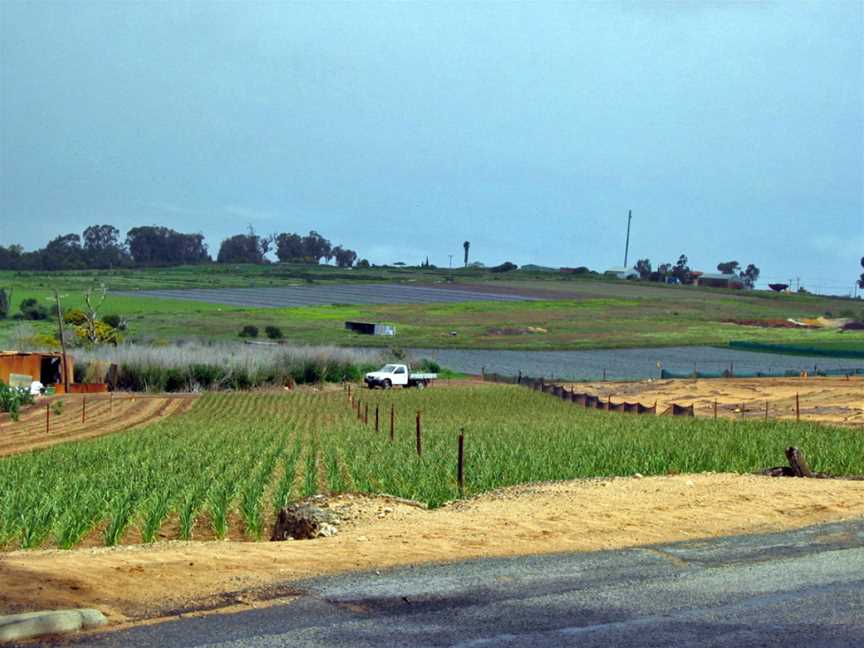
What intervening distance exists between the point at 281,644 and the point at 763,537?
266 inches

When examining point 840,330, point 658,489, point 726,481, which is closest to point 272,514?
point 658,489

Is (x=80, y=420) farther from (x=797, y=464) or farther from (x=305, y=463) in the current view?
(x=797, y=464)

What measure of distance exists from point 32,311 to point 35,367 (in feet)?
170

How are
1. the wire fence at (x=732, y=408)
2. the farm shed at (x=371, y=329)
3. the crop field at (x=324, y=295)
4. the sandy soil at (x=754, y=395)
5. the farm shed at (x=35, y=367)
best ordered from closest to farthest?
the wire fence at (x=732, y=408)
the sandy soil at (x=754, y=395)
the farm shed at (x=35, y=367)
the farm shed at (x=371, y=329)
the crop field at (x=324, y=295)

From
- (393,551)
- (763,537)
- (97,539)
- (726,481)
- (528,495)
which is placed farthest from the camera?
(726,481)

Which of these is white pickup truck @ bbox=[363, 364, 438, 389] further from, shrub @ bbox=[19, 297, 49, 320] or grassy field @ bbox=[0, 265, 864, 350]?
shrub @ bbox=[19, 297, 49, 320]

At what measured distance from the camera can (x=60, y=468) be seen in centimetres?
2602

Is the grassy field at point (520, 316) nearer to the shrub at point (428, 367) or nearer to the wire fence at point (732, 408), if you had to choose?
the shrub at point (428, 367)

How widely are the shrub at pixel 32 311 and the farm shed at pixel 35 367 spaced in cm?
4609

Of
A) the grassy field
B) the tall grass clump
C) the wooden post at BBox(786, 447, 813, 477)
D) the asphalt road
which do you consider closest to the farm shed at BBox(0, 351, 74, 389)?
the tall grass clump

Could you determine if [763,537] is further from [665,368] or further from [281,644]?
[665,368]

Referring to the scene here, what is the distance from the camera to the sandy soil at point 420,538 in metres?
9.49

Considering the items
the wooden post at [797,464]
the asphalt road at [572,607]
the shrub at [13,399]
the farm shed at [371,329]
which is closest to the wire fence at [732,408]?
the wooden post at [797,464]


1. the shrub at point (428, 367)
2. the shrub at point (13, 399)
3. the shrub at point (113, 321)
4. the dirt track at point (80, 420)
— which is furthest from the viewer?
the shrub at point (113, 321)
